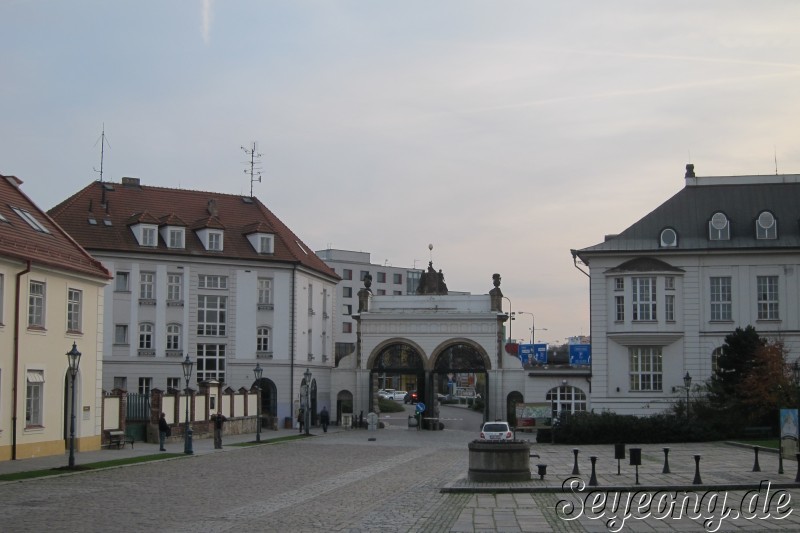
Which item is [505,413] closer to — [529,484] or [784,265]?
[784,265]

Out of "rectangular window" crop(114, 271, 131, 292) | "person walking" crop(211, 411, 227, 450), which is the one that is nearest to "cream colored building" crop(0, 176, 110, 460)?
"person walking" crop(211, 411, 227, 450)

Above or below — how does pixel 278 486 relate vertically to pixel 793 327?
below

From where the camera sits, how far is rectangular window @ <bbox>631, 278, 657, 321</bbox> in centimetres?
5581

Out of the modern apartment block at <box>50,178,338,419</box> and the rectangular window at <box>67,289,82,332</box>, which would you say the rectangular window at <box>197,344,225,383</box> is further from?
the rectangular window at <box>67,289,82,332</box>

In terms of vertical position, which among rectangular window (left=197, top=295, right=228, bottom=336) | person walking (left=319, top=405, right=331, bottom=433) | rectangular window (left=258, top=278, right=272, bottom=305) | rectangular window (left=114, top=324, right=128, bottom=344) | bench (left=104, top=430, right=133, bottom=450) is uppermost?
rectangular window (left=258, top=278, right=272, bottom=305)

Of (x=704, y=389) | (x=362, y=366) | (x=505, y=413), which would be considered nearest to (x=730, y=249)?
(x=704, y=389)

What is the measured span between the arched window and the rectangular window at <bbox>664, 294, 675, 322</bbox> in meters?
7.96

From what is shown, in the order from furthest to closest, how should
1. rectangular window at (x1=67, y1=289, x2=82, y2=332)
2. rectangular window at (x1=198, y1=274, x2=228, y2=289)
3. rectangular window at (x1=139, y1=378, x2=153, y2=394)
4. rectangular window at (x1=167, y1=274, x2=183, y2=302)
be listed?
rectangular window at (x1=198, y1=274, x2=228, y2=289)
rectangular window at (x1=167, y1=274, x2=183, y2=302)
rectangular window at (x1=139, y1=378, x2=153, y2=394)
rectangular window at (x1=67, y1=289, x2=82, y2=332)

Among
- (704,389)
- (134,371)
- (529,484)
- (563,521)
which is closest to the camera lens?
(563,521)

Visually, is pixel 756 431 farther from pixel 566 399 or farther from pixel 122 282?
pixel 122 282

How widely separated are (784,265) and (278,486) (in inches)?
1454

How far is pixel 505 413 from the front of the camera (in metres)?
65.1

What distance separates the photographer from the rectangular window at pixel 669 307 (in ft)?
182

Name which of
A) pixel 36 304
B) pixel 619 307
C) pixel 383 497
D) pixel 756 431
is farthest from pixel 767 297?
pixel 383 497
